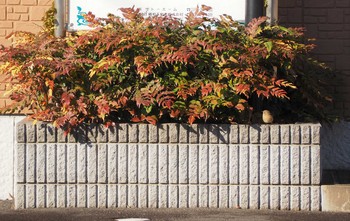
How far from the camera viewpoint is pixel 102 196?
732 cm

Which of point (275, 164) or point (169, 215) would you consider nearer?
point (169, 215)

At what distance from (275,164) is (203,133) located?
0.72m

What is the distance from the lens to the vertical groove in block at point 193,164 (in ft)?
23.8

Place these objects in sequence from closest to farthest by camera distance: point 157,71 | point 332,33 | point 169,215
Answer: point 169,215, point 157,71, point 332,33

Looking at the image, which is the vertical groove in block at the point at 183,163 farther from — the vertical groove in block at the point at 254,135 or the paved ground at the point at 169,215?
the vertical groove in block at the point at 254,135

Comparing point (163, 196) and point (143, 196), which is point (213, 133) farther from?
point (143, 196)

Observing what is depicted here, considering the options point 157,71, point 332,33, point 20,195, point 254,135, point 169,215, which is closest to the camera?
point 169,215

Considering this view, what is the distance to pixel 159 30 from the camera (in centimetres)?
741

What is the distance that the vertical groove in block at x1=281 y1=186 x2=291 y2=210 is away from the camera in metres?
7.27

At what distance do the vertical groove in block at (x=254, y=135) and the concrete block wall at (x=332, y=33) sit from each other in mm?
1740

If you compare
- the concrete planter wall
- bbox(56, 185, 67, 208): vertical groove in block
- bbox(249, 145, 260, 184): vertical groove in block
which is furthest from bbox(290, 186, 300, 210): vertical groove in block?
bbox(56, 185, 67, 208): vertical groove in block

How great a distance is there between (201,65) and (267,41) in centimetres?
68

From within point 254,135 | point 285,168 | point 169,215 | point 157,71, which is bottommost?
point 169,215

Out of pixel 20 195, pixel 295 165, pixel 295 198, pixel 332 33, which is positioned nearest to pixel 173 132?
pixel 295 165
